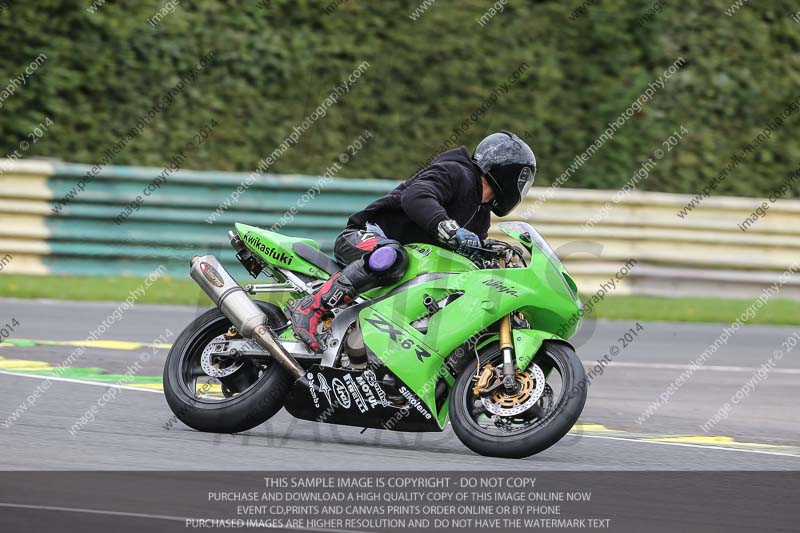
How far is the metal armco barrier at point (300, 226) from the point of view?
13.6 meters

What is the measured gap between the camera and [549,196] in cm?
1430

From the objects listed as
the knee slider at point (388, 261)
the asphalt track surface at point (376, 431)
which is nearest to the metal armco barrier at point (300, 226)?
the asphalt track surface at point (376, 431)

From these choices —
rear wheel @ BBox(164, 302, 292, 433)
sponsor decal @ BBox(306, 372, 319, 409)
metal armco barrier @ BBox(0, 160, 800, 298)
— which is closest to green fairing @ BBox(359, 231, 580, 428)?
sponsor decal @ BBox(306, 372, 319, 409)

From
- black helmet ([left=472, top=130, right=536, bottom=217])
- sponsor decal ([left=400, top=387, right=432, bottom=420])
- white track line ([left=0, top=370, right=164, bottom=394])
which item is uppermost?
black helmet ([left=472, top=130, right=536, bottom=217])

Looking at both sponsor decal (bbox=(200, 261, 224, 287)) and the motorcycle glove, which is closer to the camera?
the motorcycle glove

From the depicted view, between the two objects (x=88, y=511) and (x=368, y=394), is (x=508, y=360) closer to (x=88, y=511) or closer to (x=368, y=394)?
(x=368, y=394)

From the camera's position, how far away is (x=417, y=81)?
1641 cm

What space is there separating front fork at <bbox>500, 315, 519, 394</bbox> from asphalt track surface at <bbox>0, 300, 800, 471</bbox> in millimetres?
356

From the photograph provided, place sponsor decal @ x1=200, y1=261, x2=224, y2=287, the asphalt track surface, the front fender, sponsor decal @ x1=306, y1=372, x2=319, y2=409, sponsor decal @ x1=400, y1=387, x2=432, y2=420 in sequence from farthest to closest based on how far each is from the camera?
sponsor decal @ x1=200, y1=261, x2=224, y2=287, sponsor decal @ x1=306, y1=372, x2=319, y2=409, sponsor decal @ x1=400, y1=387, x2=432, y2=420, the front fender, the asphalt track surface

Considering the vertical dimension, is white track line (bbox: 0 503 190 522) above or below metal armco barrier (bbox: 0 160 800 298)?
above

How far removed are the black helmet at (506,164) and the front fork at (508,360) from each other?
760mm

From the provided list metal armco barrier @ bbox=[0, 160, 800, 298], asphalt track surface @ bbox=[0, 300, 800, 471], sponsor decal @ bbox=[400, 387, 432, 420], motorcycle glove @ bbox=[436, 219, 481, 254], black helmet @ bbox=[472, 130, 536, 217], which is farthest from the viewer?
metal armco barrier @ bbox=[0, 160, 800, 298]

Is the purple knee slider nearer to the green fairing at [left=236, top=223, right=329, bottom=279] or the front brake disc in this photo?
the green fairing at [left=236, top=223, right=329, bottom=279]

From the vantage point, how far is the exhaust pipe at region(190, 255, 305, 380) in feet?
22.2
